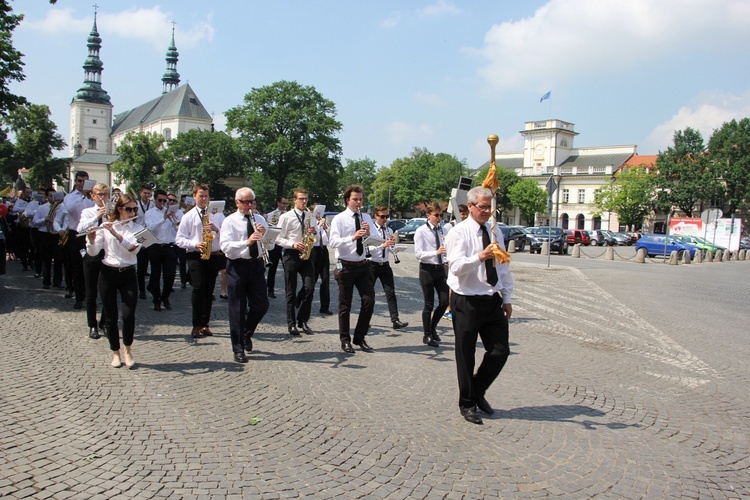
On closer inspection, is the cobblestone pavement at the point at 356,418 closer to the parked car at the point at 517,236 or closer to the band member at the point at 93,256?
the band member at the point at 93,256

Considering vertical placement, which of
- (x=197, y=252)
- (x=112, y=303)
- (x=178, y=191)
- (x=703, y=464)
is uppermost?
(x=178, y=191)

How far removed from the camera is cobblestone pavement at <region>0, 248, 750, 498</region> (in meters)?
3.90

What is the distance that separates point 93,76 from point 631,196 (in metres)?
105

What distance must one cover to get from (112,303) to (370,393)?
317 cm

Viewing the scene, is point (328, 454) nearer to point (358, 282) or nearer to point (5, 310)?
point (358, 282)

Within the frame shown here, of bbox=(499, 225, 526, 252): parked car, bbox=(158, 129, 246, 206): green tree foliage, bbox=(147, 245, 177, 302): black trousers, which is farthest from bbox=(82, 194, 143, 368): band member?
bbox=(158, 129, 246, 206): green tree foliage

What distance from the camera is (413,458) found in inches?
168

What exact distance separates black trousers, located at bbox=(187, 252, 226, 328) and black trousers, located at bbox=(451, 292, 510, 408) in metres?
4.08

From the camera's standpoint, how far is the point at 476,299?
502cm

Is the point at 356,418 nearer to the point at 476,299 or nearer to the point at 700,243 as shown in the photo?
the point at 476,299

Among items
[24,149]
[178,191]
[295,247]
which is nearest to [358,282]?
[295,247]

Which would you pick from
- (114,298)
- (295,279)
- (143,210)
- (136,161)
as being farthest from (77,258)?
(136,161)

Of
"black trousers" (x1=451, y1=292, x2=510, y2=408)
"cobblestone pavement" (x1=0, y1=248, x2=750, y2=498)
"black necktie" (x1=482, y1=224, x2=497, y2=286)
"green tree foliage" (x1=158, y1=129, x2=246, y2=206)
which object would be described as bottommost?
"cobblestone pavement" (x1=0, y1=248, x2=750, y2=498)

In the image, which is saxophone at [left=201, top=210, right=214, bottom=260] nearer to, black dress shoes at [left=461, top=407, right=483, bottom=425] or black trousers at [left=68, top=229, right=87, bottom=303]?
black trousers at [left=68, top=229, right=87, bottom=303]
